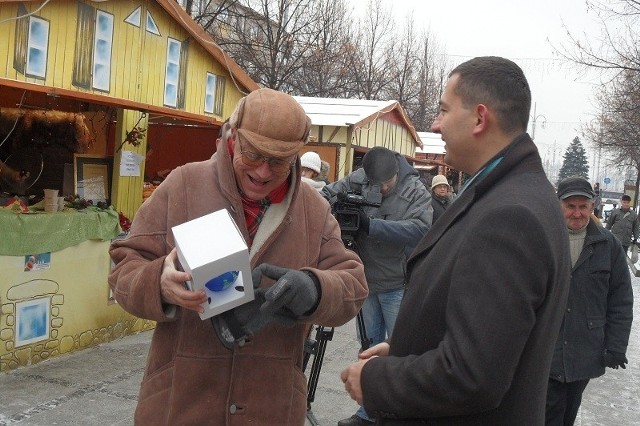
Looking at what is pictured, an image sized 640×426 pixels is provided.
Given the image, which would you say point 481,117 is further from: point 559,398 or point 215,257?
point 559,398

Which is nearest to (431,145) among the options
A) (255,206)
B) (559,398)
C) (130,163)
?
(130,163)

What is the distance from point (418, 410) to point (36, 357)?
17.3ft

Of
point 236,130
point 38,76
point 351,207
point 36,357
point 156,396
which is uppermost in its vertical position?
point 38,76

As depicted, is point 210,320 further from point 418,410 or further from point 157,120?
point 157,120

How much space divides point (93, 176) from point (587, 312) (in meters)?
5.51

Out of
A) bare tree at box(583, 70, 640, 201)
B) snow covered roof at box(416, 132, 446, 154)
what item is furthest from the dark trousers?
snow covered roof at box(416, 132, 446, 154)

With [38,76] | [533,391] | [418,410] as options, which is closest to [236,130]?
[418,410]

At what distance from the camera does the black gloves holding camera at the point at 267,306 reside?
1.95 metres

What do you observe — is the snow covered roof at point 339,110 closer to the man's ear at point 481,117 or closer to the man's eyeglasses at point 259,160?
the man's eyeglasses at point 259,160

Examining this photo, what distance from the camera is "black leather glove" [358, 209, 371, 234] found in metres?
4.75

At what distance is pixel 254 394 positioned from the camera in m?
2.16

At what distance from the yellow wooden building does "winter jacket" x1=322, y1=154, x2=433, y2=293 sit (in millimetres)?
2490

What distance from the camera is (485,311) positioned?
1.61 meters

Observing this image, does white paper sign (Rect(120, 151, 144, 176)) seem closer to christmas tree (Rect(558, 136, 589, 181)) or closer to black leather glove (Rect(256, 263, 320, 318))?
black leather glove (Rect(256, 263, 320, 318))
